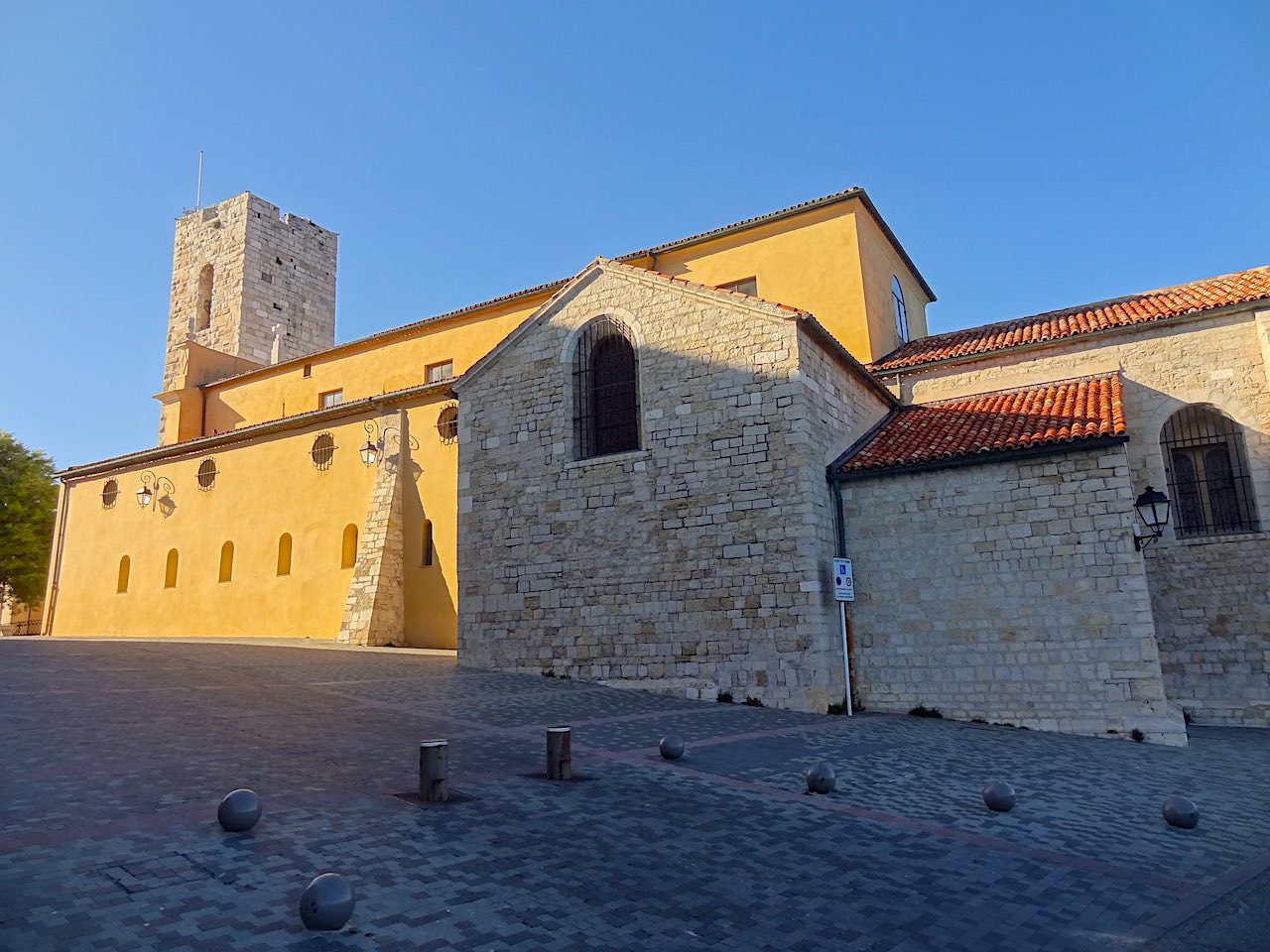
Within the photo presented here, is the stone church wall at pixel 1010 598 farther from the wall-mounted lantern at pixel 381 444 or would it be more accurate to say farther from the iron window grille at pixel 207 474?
the iron window grille at pixel 207 474

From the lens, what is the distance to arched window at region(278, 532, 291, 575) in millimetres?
22656

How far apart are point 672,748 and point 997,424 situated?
894 centimetres

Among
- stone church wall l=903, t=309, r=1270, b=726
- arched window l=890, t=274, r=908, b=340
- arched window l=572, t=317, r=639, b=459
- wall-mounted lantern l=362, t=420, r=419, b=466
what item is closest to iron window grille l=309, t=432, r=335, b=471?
wall-mounted lantern l=362, t=420, r=419, b=466

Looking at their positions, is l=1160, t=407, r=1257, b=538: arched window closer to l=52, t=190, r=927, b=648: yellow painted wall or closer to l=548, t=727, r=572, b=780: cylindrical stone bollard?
l=52, t=190, r=927, b=648: yellow painted wall

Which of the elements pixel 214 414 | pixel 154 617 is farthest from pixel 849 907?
pixel 214 414

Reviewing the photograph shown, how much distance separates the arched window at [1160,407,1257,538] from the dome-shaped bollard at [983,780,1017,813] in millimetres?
11104

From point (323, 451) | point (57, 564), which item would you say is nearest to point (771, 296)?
point (323, 451)

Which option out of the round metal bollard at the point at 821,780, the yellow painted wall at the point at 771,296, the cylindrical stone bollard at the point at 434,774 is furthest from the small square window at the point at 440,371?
the round metal bollard at the point at 821,780

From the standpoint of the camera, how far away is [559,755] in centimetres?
719

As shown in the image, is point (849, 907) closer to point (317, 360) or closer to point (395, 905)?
point (395, 905)

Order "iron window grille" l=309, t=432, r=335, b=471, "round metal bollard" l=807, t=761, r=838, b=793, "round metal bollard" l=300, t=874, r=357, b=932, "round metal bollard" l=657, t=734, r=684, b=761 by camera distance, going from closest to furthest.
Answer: "round metal bollard" l=300, t=874, r=357, b=932, "round metal bollard" l=807, t=761, r=838, b=793, "round metal bollard" l=657, t=734, r=684, b=761, "iron window grille" l=309, t=432, r=335, b=471

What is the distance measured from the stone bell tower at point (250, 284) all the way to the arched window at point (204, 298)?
0.14 feet

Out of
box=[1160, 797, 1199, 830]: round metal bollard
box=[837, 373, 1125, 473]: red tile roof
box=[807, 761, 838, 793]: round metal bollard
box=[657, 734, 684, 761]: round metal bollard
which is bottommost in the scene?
box=[1160, 797, 1199, 830]: round metal bollard

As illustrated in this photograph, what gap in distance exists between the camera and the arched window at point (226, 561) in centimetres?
2405
